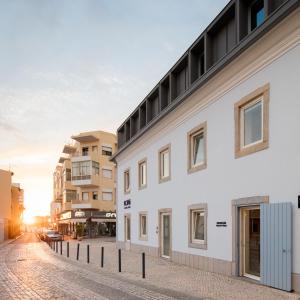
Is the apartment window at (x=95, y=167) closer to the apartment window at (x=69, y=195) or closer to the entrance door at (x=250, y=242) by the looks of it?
the apartment window at (x=69, y=195)

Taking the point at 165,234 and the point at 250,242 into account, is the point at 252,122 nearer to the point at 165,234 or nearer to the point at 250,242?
the point at 250,242

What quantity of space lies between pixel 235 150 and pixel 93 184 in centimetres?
4566

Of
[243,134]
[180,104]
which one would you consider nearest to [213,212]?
[243,134]

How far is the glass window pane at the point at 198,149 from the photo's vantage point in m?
15.4

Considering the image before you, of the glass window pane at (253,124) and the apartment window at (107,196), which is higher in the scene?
the glass window pane at (253,124)

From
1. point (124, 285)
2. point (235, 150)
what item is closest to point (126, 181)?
point (235, 150)

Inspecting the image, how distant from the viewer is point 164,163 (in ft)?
65.0

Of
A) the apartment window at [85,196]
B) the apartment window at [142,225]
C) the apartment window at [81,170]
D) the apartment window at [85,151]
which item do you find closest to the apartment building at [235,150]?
the apartment window at [142,225]

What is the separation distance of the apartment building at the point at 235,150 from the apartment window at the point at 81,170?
123ft

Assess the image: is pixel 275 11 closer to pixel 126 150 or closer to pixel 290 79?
pixel 290 79

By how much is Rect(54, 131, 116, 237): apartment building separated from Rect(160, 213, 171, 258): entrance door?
36.6 meters

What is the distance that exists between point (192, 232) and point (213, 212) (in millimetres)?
2345

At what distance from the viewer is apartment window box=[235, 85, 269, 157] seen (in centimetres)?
1099

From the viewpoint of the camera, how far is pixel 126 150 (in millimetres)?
26688
